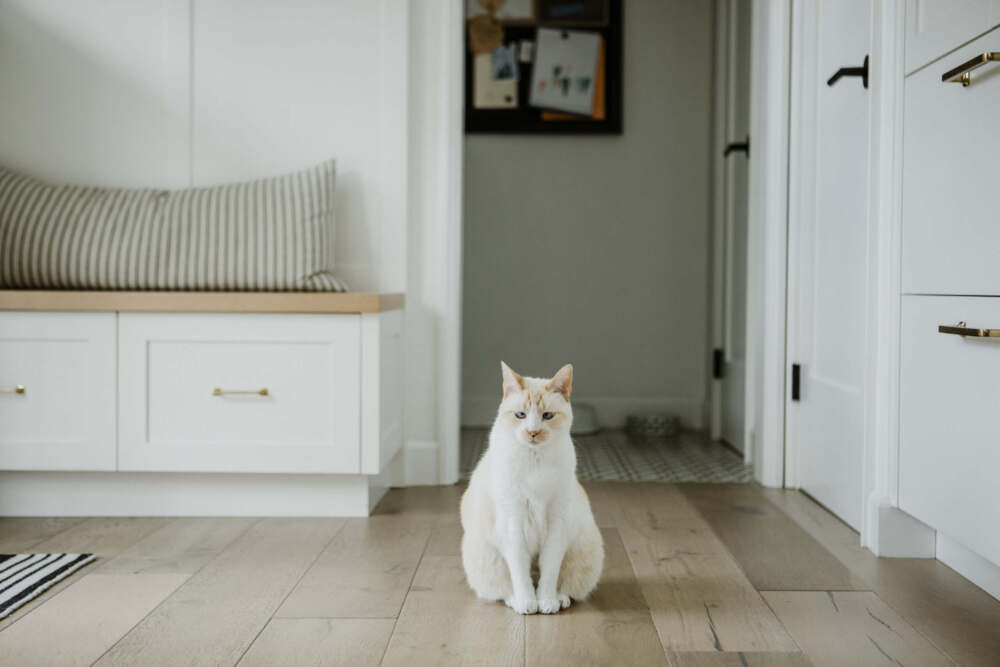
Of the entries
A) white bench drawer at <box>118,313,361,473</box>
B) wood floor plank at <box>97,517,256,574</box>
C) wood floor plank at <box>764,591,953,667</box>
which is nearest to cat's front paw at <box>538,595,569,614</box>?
wood floor plank at <box>764,591,953,667</box>

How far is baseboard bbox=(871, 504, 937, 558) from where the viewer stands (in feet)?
6.17

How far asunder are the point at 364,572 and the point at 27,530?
931 mm

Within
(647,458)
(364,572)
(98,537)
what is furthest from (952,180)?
(98,537)

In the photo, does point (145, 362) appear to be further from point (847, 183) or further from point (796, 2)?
point (796, 2)

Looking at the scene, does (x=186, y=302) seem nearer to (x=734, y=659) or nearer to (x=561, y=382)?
(x=561, y=382)

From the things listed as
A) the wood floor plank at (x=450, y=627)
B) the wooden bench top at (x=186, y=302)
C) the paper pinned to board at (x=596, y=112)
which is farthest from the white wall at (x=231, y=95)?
the paper pinned to board at (x=596, y=112)

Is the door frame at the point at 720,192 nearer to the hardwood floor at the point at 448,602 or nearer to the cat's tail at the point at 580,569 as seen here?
the hardwood floor at the point at 448,602

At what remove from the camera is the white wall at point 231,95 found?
2568 millimetres

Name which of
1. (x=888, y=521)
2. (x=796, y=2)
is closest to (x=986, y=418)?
(x=888, y=521)

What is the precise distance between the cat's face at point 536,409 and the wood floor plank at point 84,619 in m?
0.73

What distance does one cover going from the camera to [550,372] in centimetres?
395

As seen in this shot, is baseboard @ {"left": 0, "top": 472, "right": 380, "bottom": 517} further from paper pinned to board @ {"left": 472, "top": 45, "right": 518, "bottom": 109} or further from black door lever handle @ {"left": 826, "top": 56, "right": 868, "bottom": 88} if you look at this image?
paper pinned to board @ {"left": 472, "top": 45, "right": 518, "bottom": 109}

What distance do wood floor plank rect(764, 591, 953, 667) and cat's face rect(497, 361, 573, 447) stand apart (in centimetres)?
52

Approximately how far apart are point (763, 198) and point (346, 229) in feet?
4.28
